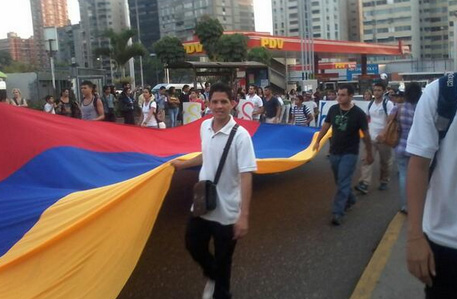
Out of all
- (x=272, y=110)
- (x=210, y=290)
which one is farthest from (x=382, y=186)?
(x=272, y=110)

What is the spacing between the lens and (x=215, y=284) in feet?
12.6

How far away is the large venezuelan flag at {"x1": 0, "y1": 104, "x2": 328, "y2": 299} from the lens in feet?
11.1

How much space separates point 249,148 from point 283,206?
3886mm

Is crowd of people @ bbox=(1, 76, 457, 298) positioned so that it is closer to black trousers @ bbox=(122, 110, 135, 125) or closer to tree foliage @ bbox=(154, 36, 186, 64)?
black trousers @ bbox=(122, 110, 135, 125)

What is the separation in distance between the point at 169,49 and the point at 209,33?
378 cm

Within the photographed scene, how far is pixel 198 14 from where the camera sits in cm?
12675

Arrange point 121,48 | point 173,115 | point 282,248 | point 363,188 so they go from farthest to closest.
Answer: point 121,48
point 173,115
point 363,188
point 282,248

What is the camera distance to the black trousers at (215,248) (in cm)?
373

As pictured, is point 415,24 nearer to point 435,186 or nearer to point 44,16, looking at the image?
point 44,16

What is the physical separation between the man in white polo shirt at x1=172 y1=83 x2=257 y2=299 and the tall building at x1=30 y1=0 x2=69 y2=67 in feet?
282

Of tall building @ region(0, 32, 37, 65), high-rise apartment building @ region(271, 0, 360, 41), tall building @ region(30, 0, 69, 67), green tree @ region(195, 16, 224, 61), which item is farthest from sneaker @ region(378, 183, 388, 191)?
high-rise apartment building @ region(271, 0, 360, 41)

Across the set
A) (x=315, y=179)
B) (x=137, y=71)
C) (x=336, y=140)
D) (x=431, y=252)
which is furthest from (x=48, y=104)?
(x=137, y=71)

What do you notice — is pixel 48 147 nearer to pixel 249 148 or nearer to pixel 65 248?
pixel 65 248

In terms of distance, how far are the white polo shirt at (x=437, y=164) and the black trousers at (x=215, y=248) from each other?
178 centimetres
